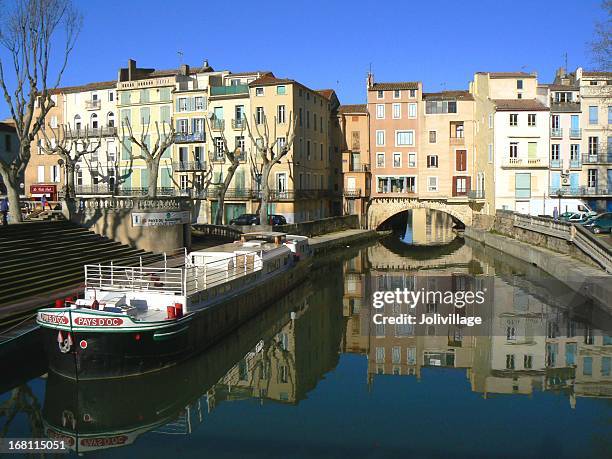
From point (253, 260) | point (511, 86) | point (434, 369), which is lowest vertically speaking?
point (434, 369)

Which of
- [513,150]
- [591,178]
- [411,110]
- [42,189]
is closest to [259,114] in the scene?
[411,110]

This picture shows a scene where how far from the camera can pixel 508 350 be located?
818 inches

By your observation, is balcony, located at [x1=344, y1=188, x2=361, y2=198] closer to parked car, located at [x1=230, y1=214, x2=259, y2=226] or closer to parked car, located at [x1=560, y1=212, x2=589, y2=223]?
parked car, located at [x1=230, y1=214, x2=259, y2=226]

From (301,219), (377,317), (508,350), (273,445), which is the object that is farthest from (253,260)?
(301,219)

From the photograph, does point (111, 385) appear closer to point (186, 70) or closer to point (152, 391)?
point (152, 391)

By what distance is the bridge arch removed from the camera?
2466 inches

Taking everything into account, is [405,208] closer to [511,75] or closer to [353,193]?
[353,193]

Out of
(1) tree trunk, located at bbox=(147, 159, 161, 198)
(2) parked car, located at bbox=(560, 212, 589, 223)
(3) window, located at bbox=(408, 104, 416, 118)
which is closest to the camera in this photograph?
(1) tree trunk, located at bbox=(147, 159, 161, 198)

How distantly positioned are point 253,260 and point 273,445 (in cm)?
1312

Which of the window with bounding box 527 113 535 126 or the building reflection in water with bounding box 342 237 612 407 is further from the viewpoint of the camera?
the window with bounding box 527 113 535 126

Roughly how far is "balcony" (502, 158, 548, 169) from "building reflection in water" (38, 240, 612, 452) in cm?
2309

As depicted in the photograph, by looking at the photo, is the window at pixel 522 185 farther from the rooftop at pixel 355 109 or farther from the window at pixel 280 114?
the window at pixel 280 114

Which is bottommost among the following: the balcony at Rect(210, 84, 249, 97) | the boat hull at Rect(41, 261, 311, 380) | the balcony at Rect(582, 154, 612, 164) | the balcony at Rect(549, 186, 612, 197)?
the boat hull at Rect(41, 261, 311, 380)

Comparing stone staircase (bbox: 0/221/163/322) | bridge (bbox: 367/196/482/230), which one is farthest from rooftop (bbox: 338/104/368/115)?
stone staircase (bbox: 0/221/163/322)
